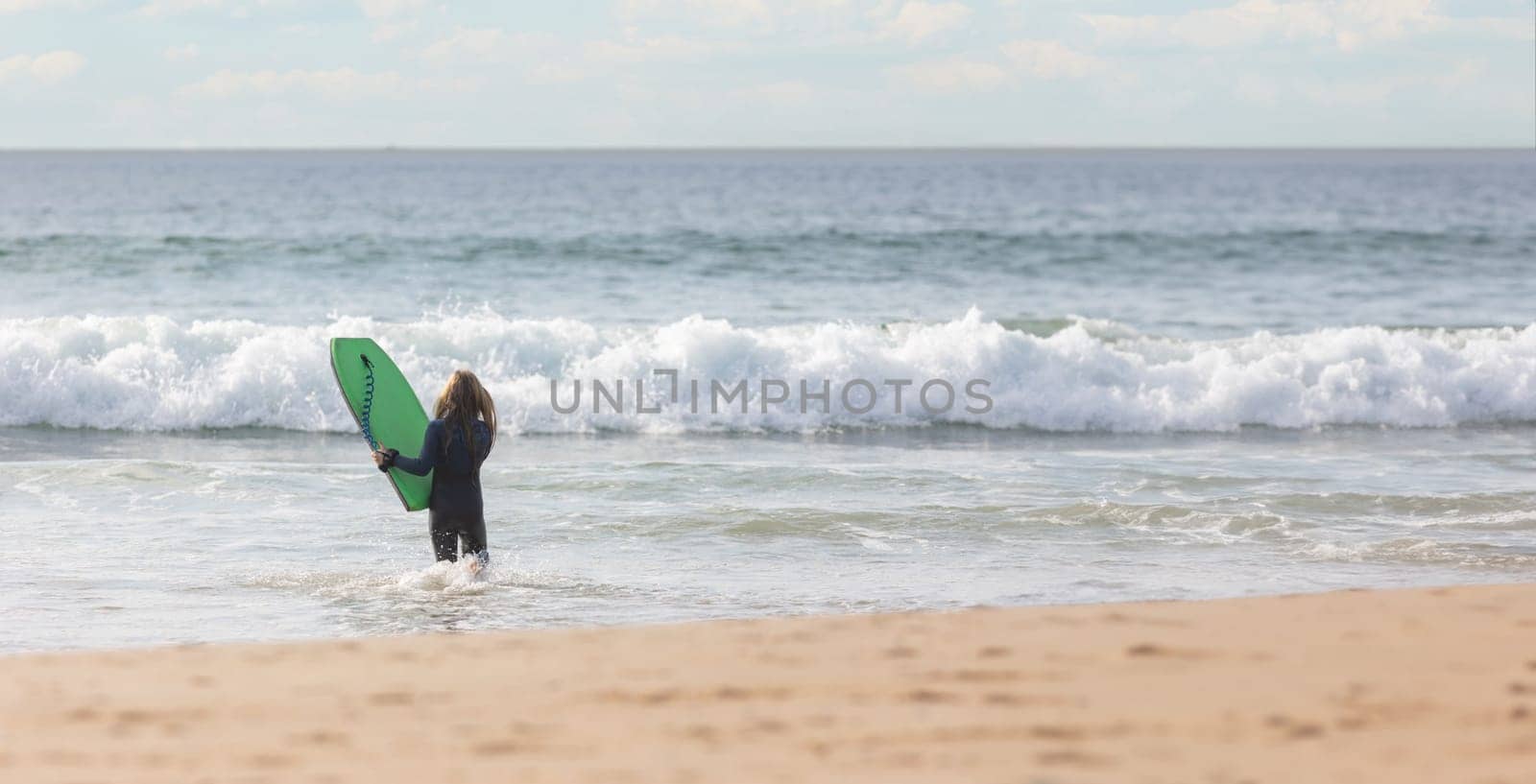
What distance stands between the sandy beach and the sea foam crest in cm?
874

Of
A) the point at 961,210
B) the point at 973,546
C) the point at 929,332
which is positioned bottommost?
the point at 973,546

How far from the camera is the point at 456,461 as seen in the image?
734 cm

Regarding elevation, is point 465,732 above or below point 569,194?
below

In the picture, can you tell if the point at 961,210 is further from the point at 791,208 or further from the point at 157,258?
the point at 157,258

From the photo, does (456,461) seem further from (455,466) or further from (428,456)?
(428,456)

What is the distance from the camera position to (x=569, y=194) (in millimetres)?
55031

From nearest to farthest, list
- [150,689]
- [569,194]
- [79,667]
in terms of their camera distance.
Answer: [150,689], [79,667], [569,194]

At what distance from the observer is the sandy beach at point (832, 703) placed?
372cm

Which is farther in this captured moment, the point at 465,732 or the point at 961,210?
the point at 961,210

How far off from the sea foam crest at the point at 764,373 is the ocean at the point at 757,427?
1.6 inches

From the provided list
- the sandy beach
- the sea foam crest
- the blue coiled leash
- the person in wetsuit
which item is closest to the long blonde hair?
the person in wetsuit

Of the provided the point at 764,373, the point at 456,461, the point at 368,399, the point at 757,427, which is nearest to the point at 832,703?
the point at 456,461

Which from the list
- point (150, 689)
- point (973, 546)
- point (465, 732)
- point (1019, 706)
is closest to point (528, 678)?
point (465, 732)

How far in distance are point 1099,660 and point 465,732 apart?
2.00 m
